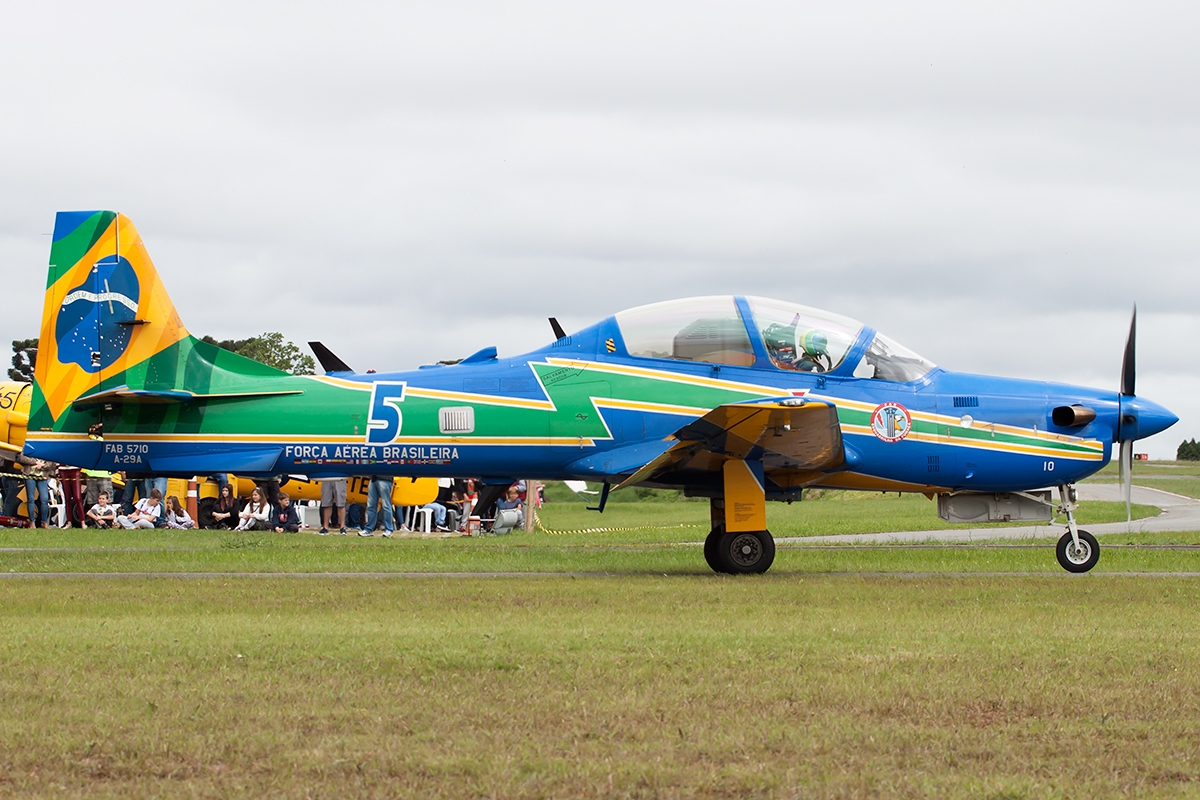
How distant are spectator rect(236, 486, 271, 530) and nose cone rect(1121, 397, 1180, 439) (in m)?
16.3

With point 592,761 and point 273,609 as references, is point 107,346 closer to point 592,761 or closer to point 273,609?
point 273,609

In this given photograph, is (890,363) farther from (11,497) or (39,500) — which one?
(11,497)

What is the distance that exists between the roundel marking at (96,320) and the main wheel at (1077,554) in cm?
1113

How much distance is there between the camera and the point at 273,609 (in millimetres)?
10188

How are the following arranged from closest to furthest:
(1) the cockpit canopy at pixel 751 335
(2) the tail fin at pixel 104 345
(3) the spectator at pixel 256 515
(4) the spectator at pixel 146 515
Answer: (1) the cockpit canopy at pixel 751 335, (2) the tail fin at pixel 104 345, (4) the spectator at pixel 146 515, (3) the spectator at pixel 256 515

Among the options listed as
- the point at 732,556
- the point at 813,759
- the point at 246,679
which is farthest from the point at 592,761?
the point at 732,556

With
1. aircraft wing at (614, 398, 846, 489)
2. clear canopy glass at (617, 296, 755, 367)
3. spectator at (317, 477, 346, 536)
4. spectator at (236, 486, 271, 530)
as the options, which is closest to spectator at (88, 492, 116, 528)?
spectator at (236, 486, 271, 530)

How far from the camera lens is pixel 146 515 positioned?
23.2 m

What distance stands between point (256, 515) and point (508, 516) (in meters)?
5.00

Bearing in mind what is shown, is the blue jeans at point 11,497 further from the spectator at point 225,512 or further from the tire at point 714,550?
the tire at point 714,550

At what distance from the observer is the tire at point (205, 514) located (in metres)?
25.2

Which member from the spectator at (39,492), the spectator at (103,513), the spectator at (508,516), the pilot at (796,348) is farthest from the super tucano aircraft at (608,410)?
the spectator at (508,516)

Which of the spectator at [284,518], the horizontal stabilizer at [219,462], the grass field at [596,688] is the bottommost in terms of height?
the spectator at [284,518]

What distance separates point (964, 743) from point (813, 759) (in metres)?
0.73
